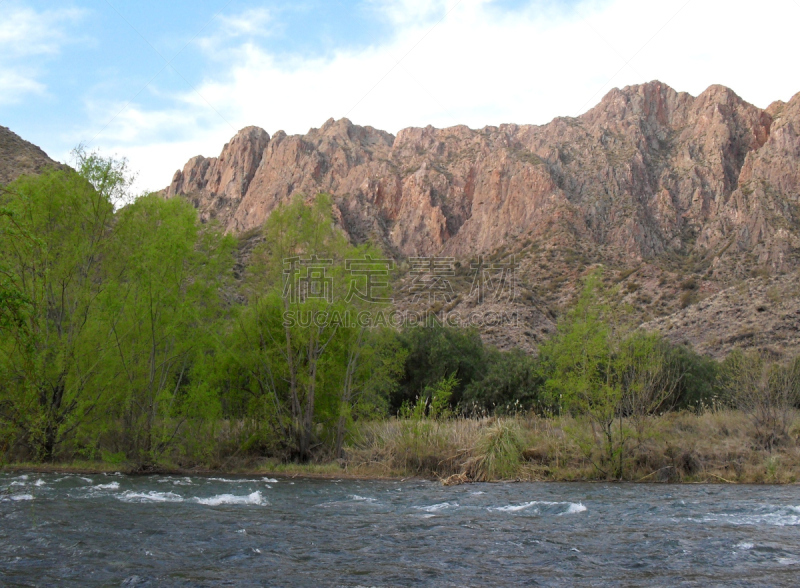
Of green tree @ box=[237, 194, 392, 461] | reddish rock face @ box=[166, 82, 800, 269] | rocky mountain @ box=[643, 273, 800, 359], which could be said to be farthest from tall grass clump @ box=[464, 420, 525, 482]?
reddish rock face @ box=[166, 82, 800, 269]

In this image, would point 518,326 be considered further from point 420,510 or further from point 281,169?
point 281,169

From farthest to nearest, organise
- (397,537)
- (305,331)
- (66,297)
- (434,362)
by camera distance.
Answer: (434,362)
(305,331)
(66,297)
(397,537)

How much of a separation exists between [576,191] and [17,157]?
72083 millimetres

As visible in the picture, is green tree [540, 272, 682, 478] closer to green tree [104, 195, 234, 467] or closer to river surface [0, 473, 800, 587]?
river surface [0, 473, 800, 587]

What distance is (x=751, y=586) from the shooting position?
734cm

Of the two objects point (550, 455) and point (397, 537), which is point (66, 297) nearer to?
point (397, 537)

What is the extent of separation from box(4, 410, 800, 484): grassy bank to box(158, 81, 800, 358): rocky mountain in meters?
31.3

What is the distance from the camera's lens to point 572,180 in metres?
93.5

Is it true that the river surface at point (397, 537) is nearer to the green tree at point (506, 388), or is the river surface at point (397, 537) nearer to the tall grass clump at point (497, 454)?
the tall grass clump at point (497, 454)

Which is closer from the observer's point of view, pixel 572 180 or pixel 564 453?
pixel 564 453

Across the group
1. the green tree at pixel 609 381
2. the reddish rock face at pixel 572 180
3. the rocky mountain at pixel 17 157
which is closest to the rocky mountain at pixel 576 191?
the reddish rock face at pixel 572 180

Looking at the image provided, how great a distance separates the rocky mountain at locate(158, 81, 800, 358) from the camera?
67000mm

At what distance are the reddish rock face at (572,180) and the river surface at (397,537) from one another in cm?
5674

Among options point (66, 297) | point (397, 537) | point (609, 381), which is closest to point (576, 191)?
point (609, 381)
